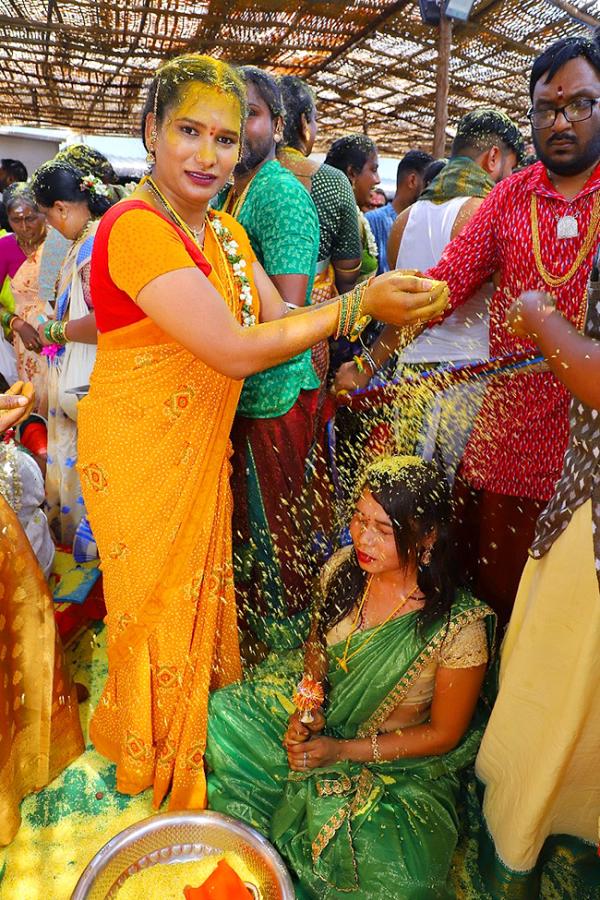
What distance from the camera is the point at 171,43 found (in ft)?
22.5

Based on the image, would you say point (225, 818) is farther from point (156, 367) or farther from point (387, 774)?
point (156, 367)

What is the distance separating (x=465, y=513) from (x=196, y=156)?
1585 millimetres

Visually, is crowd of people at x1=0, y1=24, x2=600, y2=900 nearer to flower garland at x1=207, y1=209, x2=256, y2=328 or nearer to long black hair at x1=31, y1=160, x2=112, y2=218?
flower garland at x1=207, y1=209, x2=256, y2=328

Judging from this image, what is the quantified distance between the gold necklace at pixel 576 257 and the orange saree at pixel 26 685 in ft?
5.89

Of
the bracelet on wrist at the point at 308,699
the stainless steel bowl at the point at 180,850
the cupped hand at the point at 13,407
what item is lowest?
the stainless steel bowl at the point at 180,850

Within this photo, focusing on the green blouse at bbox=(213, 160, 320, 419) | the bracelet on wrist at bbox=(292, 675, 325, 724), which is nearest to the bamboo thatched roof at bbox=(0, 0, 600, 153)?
the green blouse at bbox=(213, 160, 320, 419)

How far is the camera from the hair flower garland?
352 cm

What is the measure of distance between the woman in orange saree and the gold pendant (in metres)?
0.44

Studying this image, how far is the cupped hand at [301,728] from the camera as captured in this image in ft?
6.88

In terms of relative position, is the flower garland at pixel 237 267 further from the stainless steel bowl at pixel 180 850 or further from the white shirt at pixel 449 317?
the stainless steel bowl at pixel 180 850

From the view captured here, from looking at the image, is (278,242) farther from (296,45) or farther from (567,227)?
(296,45)

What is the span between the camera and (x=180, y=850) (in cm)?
197

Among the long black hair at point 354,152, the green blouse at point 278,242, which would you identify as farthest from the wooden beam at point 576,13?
the green blouse at point 278,242

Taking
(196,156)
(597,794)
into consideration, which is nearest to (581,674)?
(597,794)
